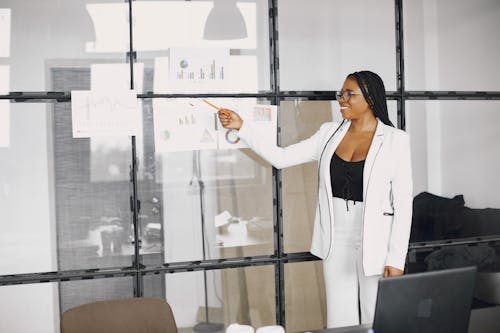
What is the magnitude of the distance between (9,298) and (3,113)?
0.92 meters

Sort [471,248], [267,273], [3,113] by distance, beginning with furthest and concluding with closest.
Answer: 1. [471,248]
2. [267,273]
3. [3,113]

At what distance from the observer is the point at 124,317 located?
244 cm

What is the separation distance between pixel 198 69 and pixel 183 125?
0.31m

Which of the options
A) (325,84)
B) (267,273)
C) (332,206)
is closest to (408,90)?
(325,84)

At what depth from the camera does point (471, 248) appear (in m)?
3.91

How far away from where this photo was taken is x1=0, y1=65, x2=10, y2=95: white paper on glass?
3.12m

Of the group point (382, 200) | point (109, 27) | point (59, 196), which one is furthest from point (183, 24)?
point (382, 200)

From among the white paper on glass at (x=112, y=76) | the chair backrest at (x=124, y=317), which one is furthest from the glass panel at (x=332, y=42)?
the chair backrest at (x=124, y=317)

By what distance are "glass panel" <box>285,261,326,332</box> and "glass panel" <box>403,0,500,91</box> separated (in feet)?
4.05

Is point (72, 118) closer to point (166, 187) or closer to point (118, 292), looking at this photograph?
point (166, 187)

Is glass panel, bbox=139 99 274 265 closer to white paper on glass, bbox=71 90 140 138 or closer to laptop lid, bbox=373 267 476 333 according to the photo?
white paper on glass, bbox=71 90 140 138

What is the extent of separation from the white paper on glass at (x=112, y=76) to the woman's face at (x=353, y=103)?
106 cm

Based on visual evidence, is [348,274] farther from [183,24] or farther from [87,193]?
[183,24]

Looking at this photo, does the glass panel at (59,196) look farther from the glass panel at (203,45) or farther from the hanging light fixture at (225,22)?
the hanging light fixture at (225,22)
